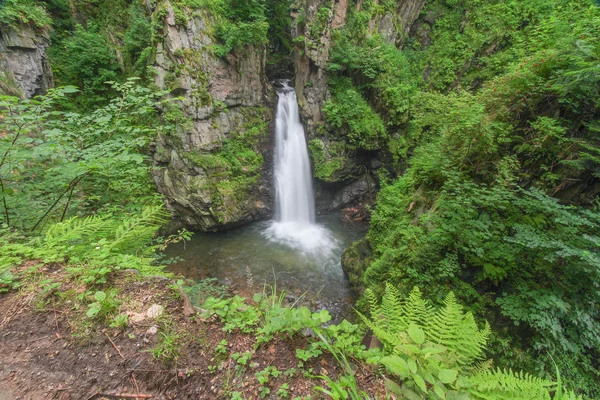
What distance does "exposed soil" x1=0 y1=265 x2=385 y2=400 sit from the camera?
1438mm

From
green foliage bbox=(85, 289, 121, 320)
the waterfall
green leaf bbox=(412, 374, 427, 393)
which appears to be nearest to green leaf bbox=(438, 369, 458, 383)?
green leaf bbox=(412, 374, 427, 393)

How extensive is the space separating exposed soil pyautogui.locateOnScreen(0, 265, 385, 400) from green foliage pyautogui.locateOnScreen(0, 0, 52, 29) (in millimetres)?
11668

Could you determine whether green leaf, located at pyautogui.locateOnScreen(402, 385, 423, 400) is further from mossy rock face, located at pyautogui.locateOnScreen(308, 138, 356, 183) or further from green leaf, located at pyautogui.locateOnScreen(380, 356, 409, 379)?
mossy rock face, located at pyautogui.locateOnScreen(308, 138, 356, 183)

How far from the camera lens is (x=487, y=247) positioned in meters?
3.07

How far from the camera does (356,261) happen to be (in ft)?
24.3

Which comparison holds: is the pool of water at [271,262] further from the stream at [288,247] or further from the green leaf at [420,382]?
the green leaf at [420,382]

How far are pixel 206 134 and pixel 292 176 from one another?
4.27 m

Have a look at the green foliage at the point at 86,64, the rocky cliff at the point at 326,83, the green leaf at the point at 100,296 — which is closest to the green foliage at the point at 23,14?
the green foliage at the point at 86,64

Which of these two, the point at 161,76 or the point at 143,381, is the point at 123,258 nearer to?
the point at 143,381

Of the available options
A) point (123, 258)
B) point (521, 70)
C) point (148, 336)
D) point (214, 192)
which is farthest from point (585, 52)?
point (214, 192)

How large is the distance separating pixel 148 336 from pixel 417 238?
12.6 feet

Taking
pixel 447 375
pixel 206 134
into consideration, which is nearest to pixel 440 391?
pixel 447 375

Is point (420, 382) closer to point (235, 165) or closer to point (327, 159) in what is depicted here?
point (235, 165)

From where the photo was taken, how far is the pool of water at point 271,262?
728 cm
